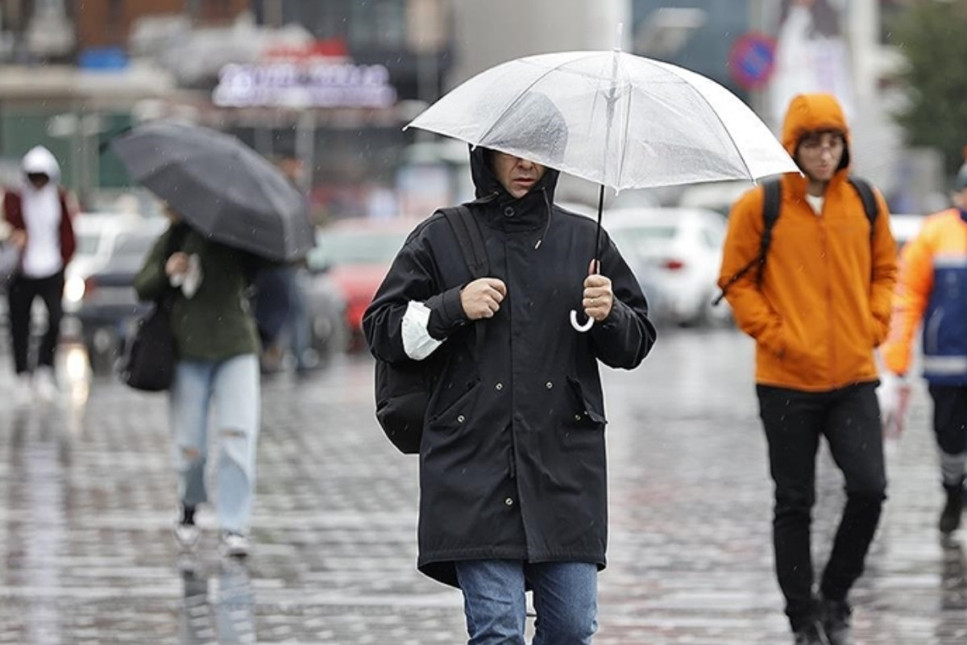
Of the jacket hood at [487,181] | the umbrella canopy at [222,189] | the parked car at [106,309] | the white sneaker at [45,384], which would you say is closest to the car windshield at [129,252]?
the parked car at [106,309]

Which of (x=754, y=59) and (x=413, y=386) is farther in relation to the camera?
(x=754, y=59)

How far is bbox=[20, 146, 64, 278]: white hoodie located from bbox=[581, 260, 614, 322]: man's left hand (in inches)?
532

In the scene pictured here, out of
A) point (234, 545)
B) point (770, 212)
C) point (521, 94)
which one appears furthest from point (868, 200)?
point (234, 545)

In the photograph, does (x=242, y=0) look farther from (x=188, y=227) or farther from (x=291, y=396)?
(x=188, y=227)

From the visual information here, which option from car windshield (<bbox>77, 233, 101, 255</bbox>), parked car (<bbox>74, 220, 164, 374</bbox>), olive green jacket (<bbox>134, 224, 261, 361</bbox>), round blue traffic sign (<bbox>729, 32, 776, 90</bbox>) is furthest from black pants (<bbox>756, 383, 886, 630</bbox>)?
round blue traffic sign (<bbox>729, 32, 776, 90</bbox>)

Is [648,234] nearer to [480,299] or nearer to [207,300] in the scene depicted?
[207,300]

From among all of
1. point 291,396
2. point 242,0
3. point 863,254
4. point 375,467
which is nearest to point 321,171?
point 242,0

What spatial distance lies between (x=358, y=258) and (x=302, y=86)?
162ft

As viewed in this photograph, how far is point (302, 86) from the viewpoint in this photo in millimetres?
77500

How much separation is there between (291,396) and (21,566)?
1057 cm

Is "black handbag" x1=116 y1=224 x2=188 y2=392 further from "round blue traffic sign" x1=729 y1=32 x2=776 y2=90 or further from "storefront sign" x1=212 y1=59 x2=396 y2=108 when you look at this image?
"storefront sign" x1=212 y1=59 x2=396 y2=108

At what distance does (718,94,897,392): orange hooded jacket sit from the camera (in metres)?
8.15

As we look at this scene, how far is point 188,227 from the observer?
420 inches

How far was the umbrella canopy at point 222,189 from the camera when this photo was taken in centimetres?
1030
